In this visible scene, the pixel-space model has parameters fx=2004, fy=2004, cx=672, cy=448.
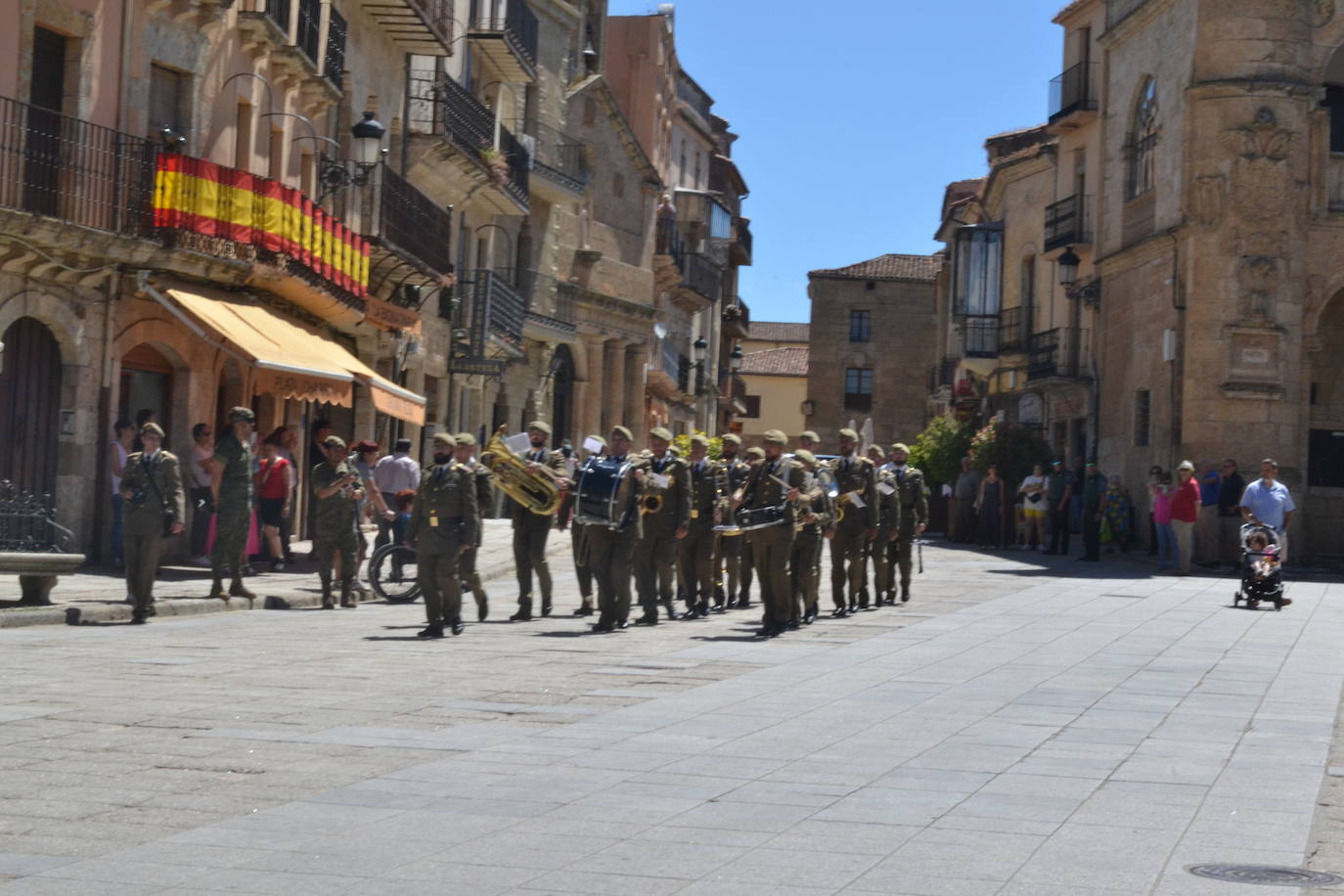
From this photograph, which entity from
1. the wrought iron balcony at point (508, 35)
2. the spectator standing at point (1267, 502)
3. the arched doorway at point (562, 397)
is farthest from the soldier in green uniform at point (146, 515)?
the arched doorway at point (562, 397)

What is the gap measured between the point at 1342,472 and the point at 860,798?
30.0m

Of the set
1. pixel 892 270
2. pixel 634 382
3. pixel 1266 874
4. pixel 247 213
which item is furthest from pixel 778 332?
pixel 1266 874

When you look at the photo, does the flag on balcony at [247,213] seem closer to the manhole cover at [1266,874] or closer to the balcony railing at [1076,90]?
the manhole cover at [1266,874]

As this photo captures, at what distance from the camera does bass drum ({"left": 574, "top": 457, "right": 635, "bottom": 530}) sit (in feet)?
57.3

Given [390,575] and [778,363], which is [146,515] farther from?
[778,363]

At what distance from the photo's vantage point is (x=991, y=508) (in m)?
38.2

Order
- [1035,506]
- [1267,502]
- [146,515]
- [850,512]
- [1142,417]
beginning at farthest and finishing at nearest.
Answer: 1. [1142,417]
2. [1035,506]
3. [1267,502]
4. [850,512]
5. [146,515]

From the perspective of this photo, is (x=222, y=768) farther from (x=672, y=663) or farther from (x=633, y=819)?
(x=672, y=663)

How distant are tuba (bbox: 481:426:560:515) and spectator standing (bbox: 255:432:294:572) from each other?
4478mm

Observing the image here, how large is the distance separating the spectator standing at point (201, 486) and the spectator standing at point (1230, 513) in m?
15.5

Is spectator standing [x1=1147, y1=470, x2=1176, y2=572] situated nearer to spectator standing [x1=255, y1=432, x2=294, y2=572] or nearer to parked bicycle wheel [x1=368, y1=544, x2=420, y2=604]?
spectator standing [x1=255, y1=432, x2=294, y2=572]

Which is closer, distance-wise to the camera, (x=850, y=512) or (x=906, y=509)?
(x=850, y=512)

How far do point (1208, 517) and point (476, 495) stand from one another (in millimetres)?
19917

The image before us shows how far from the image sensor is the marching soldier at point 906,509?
71.7 ft
